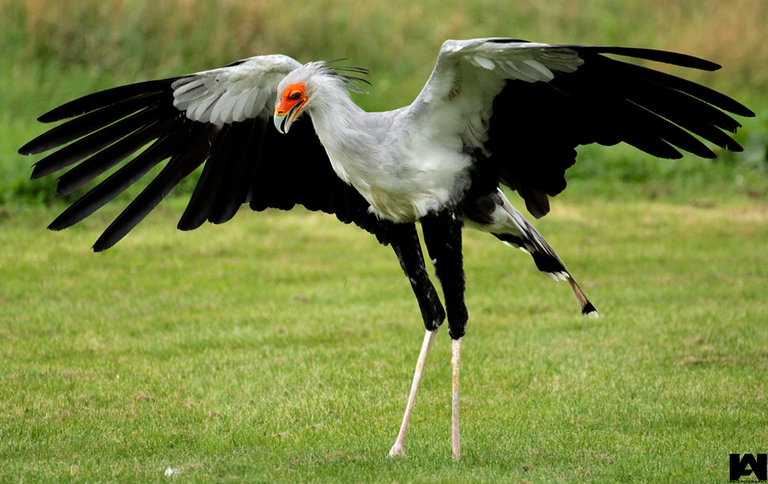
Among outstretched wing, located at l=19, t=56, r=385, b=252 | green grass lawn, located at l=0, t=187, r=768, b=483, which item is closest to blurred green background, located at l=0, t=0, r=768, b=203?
green grass lawn, located at l=0, t=187, r=768, b=483

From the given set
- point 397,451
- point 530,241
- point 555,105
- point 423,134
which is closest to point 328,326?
point 530,241

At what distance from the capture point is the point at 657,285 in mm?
8219

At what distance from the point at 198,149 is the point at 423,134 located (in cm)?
143

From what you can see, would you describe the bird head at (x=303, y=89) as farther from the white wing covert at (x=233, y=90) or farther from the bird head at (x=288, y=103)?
the white wing covert at (x=233, y=90)

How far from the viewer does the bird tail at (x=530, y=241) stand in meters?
5.21

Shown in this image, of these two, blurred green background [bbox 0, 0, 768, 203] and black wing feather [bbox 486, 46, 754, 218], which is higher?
blurred green background [bbox 0, 0, 768, 203]

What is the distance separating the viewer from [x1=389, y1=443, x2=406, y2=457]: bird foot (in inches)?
181

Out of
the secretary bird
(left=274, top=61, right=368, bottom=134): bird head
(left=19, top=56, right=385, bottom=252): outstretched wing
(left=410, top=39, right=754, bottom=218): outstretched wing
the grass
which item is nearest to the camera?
(left=410, top=39, right=754, bottom=218): outstretched wing

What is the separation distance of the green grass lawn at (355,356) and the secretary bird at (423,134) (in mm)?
668

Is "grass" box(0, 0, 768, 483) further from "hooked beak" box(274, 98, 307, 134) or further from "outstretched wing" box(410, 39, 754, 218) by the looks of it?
"hooked beak" box(274, 98, 307, 134)

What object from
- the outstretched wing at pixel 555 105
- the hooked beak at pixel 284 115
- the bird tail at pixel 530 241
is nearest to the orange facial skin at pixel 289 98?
the hooked beak at pixel 284 115

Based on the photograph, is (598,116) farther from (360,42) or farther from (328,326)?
(360,42)

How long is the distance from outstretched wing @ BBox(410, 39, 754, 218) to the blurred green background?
7.07 metres

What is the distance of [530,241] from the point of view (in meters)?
5.44
